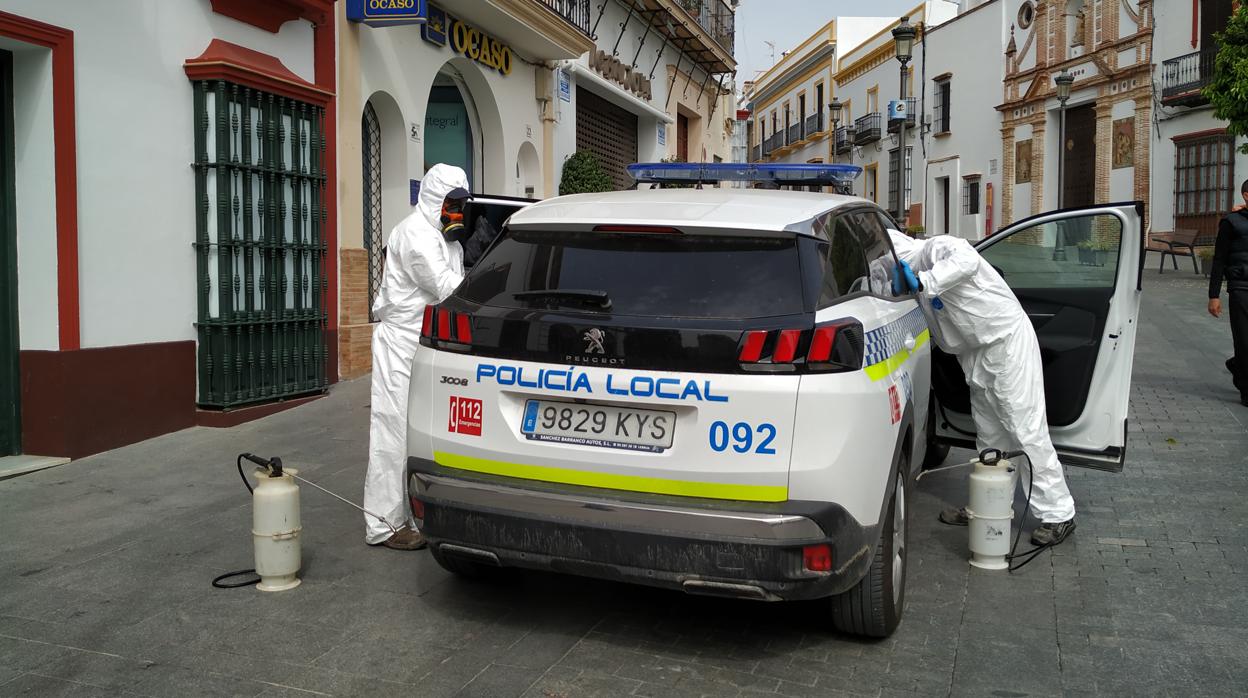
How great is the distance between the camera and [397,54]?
11.8 metres

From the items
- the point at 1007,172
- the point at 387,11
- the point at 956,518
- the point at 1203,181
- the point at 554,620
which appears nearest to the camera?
the point at 554,620

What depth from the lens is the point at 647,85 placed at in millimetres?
22281

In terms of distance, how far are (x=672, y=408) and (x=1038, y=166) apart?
3543cm

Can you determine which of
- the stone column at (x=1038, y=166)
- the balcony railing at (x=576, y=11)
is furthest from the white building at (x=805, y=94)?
the balcony railing at (x=576, y=11)

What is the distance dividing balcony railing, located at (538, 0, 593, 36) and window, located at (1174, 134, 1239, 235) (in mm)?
17400

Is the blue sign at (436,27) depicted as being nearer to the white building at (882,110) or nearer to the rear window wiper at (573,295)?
the rear window wiper at (573,295)

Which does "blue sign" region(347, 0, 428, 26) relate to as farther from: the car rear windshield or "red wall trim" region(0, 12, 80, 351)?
the car rear windshield

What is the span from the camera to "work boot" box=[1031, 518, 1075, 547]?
214 inches

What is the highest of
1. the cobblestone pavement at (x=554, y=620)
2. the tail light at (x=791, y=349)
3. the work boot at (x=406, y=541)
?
the tail light at (x=791, y=349)

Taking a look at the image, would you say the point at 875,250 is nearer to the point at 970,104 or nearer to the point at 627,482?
the point at 627,482

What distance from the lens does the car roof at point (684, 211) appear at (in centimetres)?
394

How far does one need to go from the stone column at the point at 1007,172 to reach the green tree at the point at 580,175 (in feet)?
79.4

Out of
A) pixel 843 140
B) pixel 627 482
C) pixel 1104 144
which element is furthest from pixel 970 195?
pixel 627 482

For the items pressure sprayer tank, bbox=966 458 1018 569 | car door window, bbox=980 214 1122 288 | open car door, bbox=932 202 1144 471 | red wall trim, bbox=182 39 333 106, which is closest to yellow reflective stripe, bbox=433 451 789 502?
pressure sprayer tank, bbox=966 458 1018 569
